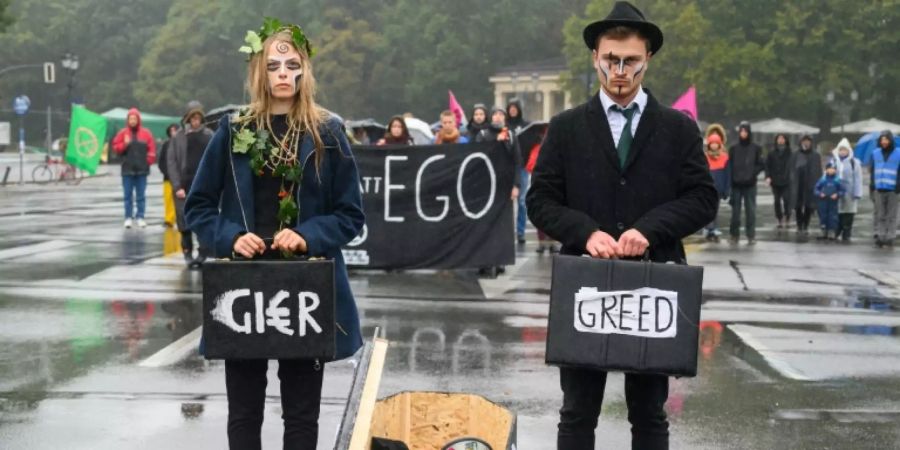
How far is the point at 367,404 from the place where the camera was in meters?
4.49

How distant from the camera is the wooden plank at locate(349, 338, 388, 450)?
4.33m

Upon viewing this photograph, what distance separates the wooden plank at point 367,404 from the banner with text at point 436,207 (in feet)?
30.0

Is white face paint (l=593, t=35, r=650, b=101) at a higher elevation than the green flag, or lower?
higher

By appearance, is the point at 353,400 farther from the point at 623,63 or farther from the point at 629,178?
the point at 623,63

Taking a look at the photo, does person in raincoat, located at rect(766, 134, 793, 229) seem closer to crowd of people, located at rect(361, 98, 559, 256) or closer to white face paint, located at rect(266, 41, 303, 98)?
crowd of people, located at rect(361, 98, 559, 256)

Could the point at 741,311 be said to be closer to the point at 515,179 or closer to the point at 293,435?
the point at 515,179

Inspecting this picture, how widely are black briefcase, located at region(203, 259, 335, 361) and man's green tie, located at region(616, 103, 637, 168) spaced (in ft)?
3.62

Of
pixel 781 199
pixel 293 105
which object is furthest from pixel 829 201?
pixel 293 105

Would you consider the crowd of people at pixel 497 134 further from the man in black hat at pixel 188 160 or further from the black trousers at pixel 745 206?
the black trousers at pixel 745 206

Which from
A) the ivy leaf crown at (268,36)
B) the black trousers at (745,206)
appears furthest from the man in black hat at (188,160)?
the black trousers at (745,206)

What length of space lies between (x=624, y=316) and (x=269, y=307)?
47.2 inches

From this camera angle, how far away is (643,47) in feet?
15.9

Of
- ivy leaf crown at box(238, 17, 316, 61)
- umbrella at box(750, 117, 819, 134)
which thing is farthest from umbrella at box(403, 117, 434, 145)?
umbrella at box(750, 117, 819, 134)

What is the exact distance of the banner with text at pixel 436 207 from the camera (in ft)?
45.9
